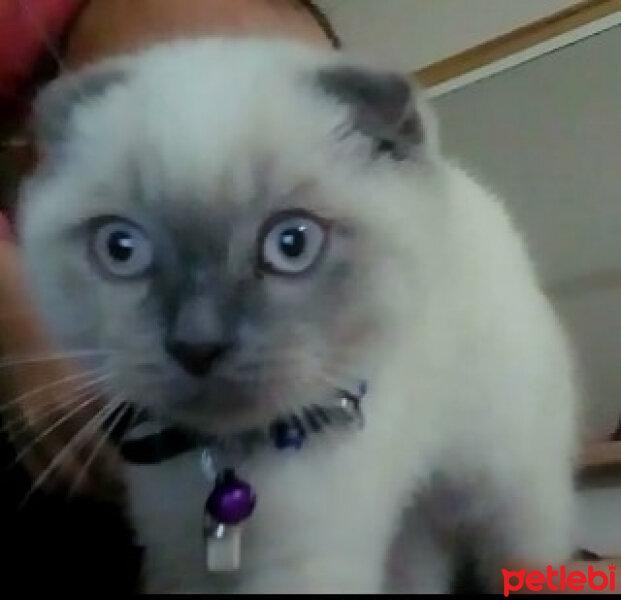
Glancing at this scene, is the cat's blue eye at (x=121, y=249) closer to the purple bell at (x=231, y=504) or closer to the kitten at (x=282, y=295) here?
the kitten at (x=282, y=295)

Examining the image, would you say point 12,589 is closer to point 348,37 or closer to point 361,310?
point 361,310

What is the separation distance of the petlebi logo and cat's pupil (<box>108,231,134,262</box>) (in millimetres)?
255

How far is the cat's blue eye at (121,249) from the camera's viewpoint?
55cm

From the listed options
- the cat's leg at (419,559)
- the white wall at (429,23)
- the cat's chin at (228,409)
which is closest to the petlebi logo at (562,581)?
the cat's leg at (419,559)

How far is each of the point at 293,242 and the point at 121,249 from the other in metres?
0.09

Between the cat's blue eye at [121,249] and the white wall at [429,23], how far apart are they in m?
0.33

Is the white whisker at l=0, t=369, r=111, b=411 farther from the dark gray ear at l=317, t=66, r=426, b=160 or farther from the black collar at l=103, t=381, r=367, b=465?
the dark gray ear at l=317, t=66, r=426, b=160

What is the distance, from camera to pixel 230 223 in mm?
542

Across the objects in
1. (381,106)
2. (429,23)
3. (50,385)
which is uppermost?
(429,23)

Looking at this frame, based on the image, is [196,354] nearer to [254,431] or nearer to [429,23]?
[254,431]

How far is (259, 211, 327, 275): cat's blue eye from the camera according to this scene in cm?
54

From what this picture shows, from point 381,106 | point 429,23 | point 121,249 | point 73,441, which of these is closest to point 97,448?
point 73,441

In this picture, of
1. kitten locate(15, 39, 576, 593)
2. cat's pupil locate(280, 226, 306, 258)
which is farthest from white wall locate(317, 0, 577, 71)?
cat's pupil locate(280, 226, 306, 258)

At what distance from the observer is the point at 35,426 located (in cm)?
65
